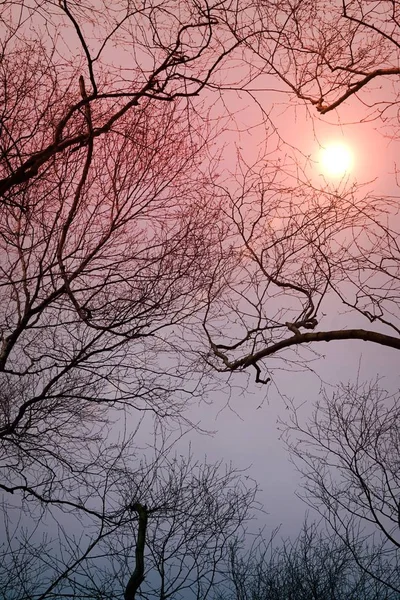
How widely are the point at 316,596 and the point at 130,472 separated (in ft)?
14.1

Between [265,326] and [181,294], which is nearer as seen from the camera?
[265,326]

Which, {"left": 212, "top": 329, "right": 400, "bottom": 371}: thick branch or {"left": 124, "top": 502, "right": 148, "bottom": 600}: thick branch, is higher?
{"left": 212, "top": 329, "right": 400, "bottom": 371}: thick branch

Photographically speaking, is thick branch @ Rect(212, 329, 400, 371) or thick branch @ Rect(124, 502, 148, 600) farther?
thick branch @ Rect(124, 502, 148, 600)

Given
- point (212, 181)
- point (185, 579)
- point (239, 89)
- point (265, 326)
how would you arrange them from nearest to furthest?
point (239, 89) < point (265, 326) < point (212, 181) < point (185, 579)

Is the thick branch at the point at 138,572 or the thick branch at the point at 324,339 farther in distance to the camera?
the thick branch at the point at 138,572

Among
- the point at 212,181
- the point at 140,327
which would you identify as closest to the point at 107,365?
the point at 140,327

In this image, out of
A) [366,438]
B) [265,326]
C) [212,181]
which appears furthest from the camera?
[366,438]

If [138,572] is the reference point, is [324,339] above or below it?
above

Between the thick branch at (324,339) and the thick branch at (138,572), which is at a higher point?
the thick branch at (324,339)

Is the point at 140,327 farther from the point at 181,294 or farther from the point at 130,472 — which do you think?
the point at 130,472

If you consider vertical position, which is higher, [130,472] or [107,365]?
[107,365]

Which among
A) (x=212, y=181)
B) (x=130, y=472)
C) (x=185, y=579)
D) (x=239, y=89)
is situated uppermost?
(x=212, y=181)

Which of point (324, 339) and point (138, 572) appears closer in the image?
point (324, 339)

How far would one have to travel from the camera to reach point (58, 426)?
5.85m
